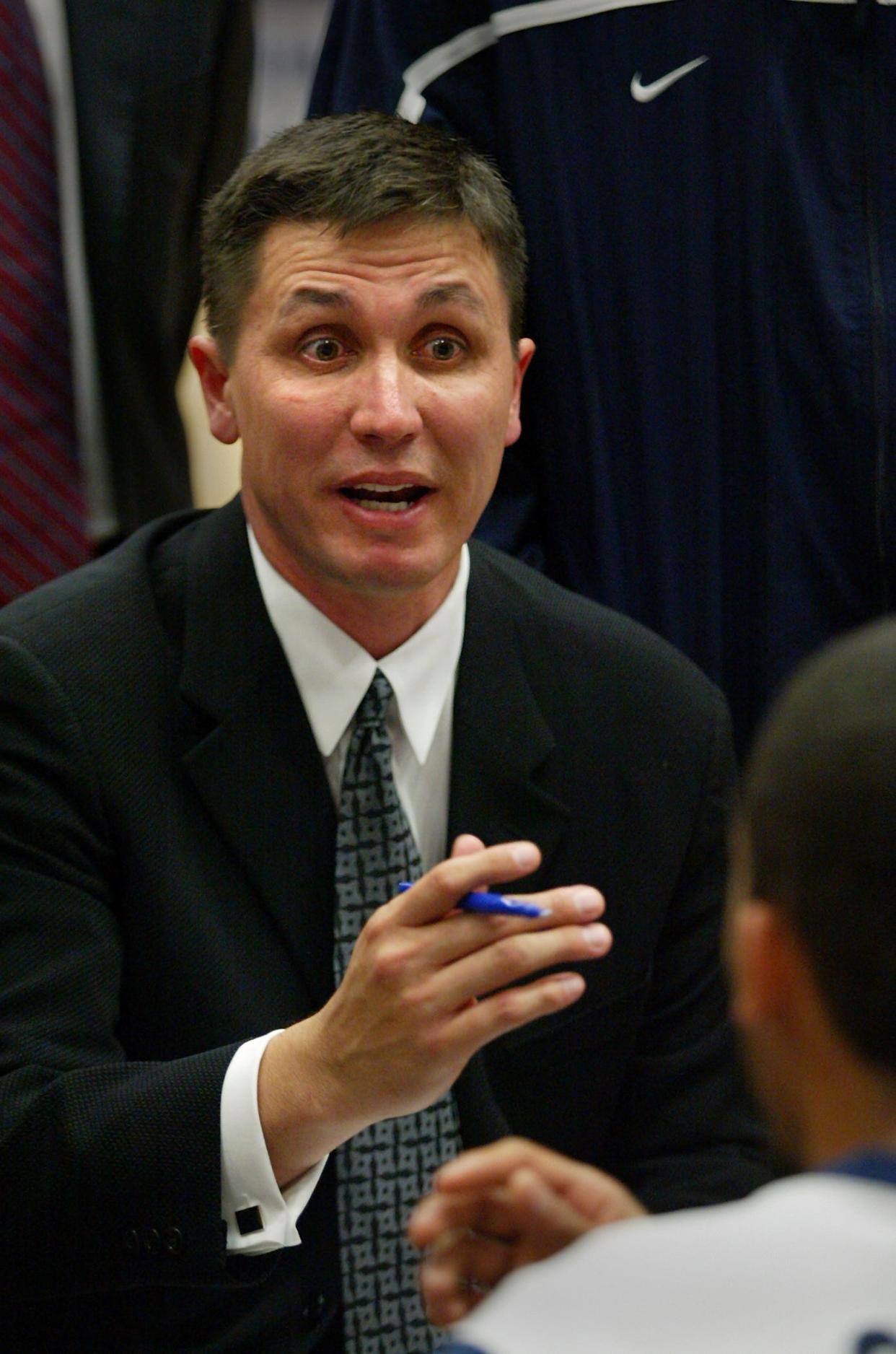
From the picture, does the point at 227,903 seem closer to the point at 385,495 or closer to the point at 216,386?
the point at 385,495

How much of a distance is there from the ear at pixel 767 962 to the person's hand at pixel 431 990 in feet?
1.30

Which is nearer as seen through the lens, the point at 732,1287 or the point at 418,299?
the point at 732,1287

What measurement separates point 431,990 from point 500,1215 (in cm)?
23

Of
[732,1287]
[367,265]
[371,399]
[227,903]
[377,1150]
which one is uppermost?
[367,265]

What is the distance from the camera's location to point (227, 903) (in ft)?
6.72

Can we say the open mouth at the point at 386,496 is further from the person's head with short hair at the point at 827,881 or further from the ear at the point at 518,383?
the person's head with short hair at the point at 827,881

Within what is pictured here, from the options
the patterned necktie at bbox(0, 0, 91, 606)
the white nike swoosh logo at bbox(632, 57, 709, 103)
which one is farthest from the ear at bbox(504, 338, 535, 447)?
the patterned necktie at bbox(0, 0, 91, 606)

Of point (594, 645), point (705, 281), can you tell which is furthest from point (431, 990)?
point (705, 281)

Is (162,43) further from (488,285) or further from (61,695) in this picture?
(61,695)

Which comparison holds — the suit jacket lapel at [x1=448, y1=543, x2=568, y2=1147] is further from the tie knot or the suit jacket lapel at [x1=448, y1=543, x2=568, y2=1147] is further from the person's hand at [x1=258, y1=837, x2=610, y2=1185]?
the person's hand at [x1=258, y1=837, x2=610, y2=1185]

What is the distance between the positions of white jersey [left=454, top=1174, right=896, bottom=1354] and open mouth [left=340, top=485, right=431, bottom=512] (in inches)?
41.8

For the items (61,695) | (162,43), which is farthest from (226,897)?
(162,43)

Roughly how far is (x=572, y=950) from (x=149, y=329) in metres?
1.44

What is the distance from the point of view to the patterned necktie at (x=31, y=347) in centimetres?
267
